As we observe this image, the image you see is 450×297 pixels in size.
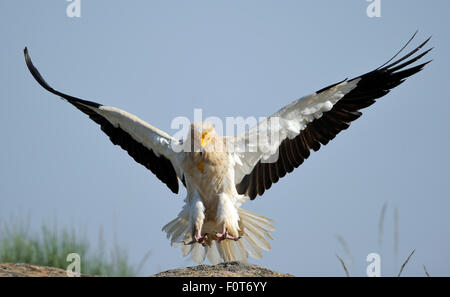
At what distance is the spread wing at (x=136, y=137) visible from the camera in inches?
284

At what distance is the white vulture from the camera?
6734 mm

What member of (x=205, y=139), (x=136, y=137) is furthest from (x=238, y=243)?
(x=136, y=137)

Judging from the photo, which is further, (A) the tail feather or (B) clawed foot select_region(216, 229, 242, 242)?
(A) the tail feather

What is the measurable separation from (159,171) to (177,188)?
0.32 metres

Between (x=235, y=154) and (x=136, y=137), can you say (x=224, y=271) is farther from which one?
(x=136, y=137)

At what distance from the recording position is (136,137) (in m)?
7.50

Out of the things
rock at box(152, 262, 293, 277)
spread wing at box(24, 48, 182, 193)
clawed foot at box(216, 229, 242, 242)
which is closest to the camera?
rock at box(152, 262, 293, 277)

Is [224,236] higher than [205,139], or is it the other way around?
[205,139]

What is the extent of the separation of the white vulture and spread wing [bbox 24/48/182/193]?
0.01 metres

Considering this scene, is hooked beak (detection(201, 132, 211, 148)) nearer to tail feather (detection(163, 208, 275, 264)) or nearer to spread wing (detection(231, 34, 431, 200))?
spread wing (detection(231, 34, 431, 200))

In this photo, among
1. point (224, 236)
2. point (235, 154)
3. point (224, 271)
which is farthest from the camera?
point (235, 154)

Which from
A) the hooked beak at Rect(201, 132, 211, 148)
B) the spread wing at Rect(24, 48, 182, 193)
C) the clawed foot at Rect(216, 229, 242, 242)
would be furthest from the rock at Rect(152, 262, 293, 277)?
the spread wing at Rect(24, 48, 182, 193)

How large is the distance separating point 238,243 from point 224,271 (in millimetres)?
1933
